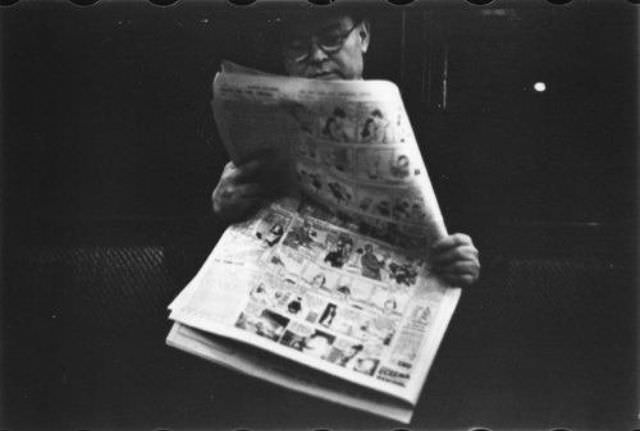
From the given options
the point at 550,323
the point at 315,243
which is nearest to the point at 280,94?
the point at 315,243

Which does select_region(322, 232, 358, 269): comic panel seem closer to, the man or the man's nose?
the man

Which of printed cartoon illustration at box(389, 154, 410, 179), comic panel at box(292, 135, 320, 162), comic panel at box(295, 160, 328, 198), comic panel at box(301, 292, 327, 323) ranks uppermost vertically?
comic panel at box(292, 135, 320, 162)

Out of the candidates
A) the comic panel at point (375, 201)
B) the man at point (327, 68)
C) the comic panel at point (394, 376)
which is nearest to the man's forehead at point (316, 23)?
the man at point (327, 68)

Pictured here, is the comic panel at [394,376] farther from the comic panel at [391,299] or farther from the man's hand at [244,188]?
the man's hand at [244,188]

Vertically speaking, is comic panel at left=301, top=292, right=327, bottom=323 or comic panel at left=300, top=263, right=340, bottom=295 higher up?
comic panel at left=300, top=263, right=340, bottom=295

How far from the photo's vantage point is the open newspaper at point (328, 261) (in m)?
0.79

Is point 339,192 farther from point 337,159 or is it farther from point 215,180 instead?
point 215,180

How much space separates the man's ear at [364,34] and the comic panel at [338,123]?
113 millimetres

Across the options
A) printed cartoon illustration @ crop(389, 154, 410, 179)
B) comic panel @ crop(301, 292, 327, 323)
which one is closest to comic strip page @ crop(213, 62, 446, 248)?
printed cartoon illustration @ crop(389, 154, 410, 179)

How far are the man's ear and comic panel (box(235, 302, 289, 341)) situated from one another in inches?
13.7

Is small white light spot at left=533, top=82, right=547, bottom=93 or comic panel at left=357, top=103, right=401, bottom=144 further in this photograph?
small white light spot at left=533, top=82, right=547, bottom=93

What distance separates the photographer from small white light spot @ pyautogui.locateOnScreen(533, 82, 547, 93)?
0.88m

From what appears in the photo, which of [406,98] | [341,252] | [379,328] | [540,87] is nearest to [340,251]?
[341,252]

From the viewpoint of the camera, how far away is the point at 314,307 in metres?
0.84
